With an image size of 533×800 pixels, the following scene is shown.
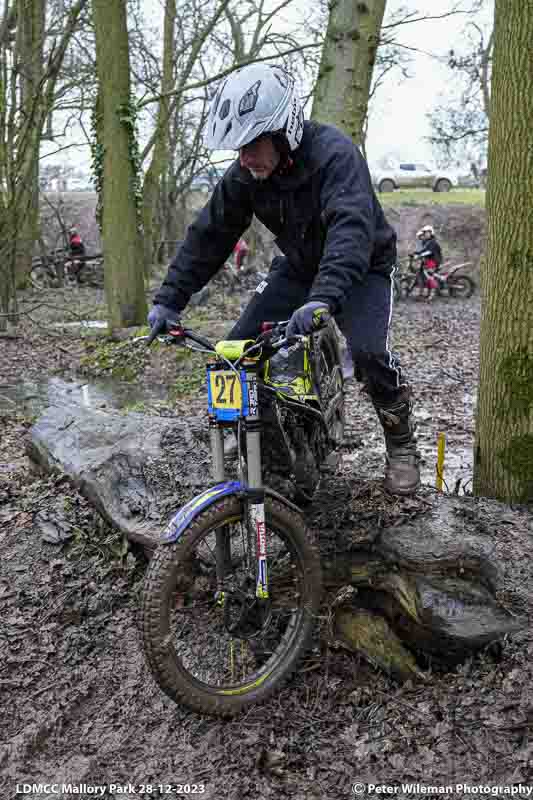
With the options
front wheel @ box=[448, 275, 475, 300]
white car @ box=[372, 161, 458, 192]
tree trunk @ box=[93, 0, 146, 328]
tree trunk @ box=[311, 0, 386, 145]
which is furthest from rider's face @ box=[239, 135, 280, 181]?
white car @ box=[372, 161, 458, 192]

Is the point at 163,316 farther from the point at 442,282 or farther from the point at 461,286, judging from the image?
the point at 461,286

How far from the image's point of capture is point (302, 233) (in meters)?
3.20

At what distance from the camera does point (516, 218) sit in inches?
143

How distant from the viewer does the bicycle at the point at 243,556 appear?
260cm

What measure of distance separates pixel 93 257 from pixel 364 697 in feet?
63.3

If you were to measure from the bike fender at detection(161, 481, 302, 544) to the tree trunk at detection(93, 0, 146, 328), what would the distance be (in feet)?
27.3

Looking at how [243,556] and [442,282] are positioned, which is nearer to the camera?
[243,556]

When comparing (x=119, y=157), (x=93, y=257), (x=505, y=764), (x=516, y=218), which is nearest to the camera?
(x=505, y=764)

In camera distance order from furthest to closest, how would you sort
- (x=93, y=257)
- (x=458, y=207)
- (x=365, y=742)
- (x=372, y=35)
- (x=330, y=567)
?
(x=458, y=207) → (x=93, y=257) → (x=372, y=35) → (x=330, y=567) → (x=365, y=742)

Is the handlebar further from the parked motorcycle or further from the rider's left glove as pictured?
the parked motorcycle

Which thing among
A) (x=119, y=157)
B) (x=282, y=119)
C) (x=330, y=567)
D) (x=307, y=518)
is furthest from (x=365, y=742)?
(x=119, y=157)

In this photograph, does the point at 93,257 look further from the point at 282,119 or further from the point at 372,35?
the point at 282,119

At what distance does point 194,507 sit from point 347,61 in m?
6.21

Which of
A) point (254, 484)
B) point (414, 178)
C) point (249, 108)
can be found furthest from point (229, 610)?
point (414, 178)
